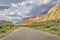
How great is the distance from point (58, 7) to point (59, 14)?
1545cm

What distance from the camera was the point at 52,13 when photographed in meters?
192

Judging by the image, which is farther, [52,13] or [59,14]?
[52,13]

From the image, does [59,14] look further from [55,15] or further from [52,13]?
[52,13]

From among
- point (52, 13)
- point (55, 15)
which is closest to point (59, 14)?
point (55, 15)

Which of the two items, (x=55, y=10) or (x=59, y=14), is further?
(x=55, y=10)

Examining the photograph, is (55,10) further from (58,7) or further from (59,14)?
(59,14)

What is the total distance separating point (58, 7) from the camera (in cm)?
18988

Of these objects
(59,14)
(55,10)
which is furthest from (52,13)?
(59,14)

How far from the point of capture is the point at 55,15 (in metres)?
179

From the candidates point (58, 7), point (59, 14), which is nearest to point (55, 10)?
point (58, 7)

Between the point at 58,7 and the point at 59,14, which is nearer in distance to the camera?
the point at 59,14

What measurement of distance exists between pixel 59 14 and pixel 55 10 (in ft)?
49.9

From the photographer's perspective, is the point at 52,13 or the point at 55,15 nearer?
the point at 55,15

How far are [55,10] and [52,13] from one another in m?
3.95
